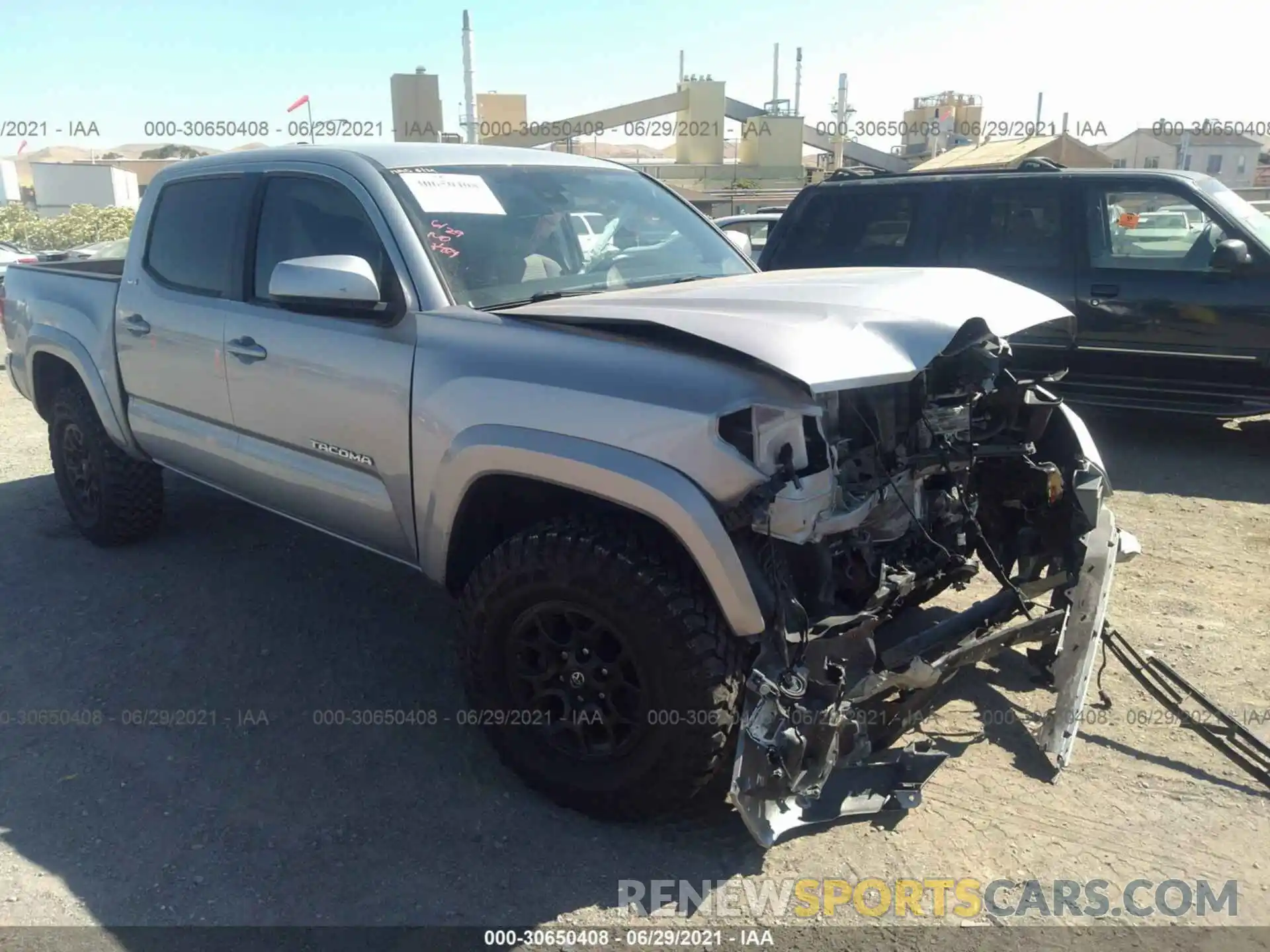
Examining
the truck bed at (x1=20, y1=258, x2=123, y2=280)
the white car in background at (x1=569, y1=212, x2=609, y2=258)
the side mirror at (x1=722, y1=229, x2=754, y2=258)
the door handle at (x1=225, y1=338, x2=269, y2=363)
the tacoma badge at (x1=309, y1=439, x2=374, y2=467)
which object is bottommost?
the tacoma badge at (x1=309, y1=439, x2=374, y2=467)

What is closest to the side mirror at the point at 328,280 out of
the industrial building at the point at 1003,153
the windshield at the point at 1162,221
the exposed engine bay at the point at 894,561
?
the exposed engine bay at the point at 894,561

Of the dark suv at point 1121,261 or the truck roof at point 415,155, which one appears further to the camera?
the dark suv at point 1121,261

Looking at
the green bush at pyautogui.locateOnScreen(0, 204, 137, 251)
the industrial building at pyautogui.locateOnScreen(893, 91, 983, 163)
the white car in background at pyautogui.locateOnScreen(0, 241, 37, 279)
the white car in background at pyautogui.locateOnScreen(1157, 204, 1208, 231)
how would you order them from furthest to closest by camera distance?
the industrial building at pyautogui.locateOnScreen(893, 91, 983, 163) → the green bush at pyautogui.locateOnScreen(0, 204, 137, 251) → the white car in background at pyautogui.locateOnScreen(0, 241, 37, 279) → the white car in background at pyautogui.locateOnScreen(1157, 204, 1208, 231)

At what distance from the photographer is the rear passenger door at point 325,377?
3195 millimetres

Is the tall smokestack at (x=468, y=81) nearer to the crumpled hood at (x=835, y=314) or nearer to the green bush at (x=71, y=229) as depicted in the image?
the green bush at (x=71, y=229)

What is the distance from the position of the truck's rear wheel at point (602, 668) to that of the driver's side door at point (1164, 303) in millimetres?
5302

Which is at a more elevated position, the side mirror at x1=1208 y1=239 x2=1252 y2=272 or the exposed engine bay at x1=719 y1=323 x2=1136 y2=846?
the side mirror at x1=1208 y1=239 x2=1252 y2=272

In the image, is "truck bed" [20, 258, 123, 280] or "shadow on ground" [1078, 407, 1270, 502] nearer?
"truck bed" [20, 258, 123, 280]

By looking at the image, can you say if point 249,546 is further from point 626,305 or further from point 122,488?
point 626,305

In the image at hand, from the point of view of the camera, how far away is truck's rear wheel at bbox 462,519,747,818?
8.51ft

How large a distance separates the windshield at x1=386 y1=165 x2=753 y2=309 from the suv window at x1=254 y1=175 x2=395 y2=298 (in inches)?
7.5

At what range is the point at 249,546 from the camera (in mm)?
5246

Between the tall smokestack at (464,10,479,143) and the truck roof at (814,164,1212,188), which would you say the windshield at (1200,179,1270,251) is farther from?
the tall smokestack at (464,10,479,143)

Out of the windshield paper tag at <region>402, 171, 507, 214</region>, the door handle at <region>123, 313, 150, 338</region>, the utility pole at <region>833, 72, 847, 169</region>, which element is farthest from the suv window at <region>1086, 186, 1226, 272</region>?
the utility pole at <region>833, 72, 847, 169</region>
